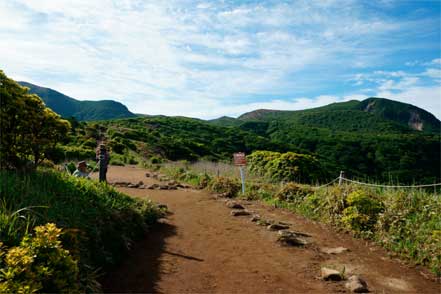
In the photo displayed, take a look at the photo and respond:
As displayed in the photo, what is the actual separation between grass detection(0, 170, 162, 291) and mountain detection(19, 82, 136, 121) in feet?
526

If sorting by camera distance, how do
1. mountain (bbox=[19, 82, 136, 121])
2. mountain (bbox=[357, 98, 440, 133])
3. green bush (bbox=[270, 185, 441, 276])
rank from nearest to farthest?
green bush (bbox=[270, 185, 441, 276]), mountain (bbox=[357, 98, 440, 133]), mountain (bbox=[19, 82, 136, 121])

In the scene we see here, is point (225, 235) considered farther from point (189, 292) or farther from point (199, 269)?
point (189, 292)

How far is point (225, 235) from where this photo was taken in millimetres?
7250

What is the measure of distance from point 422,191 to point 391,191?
77 centimetres

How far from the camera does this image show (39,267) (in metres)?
3.13

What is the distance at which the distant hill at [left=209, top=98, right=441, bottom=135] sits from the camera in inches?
4284

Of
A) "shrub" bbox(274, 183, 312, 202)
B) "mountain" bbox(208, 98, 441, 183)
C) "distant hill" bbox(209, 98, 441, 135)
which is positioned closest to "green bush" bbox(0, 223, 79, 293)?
"shrub" bbox(274, 183, 312, 202)

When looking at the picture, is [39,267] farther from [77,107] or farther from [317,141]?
[77,107]

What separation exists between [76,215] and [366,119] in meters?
123

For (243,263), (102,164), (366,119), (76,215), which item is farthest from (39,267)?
(366,119)

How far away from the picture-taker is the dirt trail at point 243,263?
4.82m

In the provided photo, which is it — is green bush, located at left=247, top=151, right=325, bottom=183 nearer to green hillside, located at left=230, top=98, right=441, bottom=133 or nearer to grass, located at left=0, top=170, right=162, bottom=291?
grass, located at left=0, top=170, right=162, bottom=291

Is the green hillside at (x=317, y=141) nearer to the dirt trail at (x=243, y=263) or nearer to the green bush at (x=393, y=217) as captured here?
the green bush at (x=393, y=217)

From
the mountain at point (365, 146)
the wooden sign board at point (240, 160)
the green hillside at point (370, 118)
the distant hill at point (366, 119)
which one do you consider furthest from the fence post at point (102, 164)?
the green hillside at point (370, 118)
